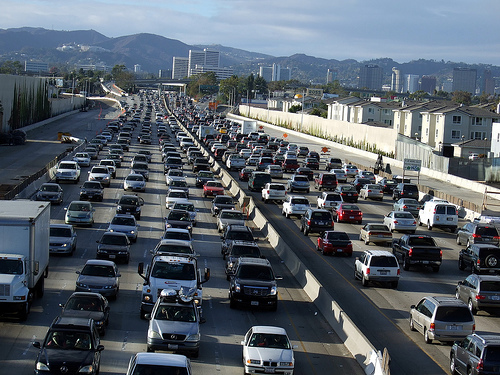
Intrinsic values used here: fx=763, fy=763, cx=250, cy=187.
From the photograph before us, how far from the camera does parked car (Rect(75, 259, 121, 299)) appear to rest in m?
24.3

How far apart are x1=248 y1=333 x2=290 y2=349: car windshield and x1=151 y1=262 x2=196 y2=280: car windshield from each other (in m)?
5.46

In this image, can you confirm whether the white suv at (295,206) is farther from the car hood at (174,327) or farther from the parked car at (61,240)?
the car hood at (174,327)

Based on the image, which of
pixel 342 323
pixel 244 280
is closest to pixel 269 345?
pixel 342 323

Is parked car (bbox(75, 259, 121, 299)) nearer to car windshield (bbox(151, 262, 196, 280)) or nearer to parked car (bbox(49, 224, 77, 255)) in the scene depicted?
car windshield (bbox(151, 262, 196, 280))

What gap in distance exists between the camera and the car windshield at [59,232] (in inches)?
1277

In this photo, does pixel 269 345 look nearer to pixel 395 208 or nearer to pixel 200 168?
pixel 395 208

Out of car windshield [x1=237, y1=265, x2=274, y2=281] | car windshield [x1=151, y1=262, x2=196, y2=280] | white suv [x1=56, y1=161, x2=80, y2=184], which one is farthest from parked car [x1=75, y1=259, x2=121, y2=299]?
white suv [x1=56, y1=161, x2=80, y2=184]

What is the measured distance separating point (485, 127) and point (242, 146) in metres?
41.5

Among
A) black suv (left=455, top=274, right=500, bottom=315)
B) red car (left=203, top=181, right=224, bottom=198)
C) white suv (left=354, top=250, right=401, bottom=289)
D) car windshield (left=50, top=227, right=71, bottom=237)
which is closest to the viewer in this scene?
black suv (left=455, top=274, right=500, bottom=315)

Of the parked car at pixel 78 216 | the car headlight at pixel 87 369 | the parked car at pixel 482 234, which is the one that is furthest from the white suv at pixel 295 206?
the car headlight at pixel 87 369

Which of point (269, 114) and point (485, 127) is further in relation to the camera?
point (269, 114)

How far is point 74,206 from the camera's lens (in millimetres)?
39312

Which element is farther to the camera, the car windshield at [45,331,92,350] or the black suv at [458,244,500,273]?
the black suv at [458,244,500,273]

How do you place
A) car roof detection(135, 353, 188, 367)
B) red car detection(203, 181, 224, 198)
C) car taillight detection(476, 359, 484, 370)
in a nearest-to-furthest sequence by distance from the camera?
car roof detection(135, 353, 188, 367)
car taillight detection(476, 359, 484, 370)
red car detection(203, 181, 224, 198)
